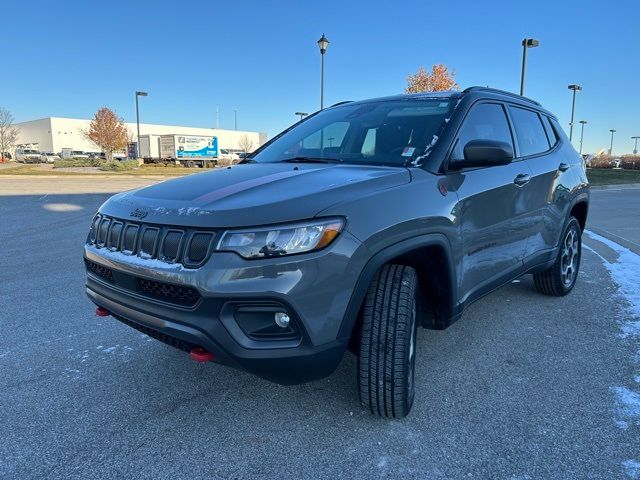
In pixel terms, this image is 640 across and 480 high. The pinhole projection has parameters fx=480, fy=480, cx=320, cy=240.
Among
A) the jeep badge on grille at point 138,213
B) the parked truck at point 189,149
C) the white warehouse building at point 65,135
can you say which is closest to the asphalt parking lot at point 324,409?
the jeep badge on grille at point 138,213

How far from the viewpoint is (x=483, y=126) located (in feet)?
11.1

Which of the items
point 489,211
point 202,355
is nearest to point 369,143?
point 489,211

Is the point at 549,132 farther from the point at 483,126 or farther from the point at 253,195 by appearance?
the point at 253,195

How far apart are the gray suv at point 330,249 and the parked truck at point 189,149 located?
51.4 metres

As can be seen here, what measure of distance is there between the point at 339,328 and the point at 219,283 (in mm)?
572

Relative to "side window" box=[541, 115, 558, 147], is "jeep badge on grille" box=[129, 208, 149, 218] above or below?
below

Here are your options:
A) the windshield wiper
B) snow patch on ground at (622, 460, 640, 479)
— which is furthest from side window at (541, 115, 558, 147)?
snow patch on ground at (622, 460, 640, 479)

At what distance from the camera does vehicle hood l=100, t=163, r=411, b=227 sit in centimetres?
210

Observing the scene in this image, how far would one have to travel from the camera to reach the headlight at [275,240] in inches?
80.4

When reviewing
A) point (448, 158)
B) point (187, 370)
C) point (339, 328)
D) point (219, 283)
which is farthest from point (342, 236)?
point (187, 370)

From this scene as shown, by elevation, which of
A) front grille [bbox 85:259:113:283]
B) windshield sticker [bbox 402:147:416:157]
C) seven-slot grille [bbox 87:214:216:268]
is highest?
windshield sticker [bbox 402:147:416:157]

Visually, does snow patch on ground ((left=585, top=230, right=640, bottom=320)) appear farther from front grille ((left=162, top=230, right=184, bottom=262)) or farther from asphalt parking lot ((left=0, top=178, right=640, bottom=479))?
front grille ((left=162, top=230, right=184, bottom=262))

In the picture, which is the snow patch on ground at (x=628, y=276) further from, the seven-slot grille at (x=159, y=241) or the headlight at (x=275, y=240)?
the seven-slot grille at (x=159, y=241)

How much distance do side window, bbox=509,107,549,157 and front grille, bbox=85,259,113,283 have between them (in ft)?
10.1
